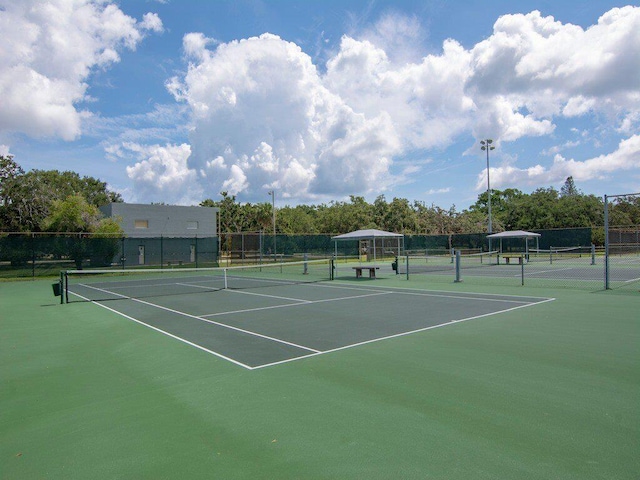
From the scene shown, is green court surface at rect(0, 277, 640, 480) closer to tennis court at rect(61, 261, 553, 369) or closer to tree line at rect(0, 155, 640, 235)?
tennis court at rect(61, 261, 553, 369)

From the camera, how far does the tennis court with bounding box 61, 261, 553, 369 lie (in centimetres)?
755

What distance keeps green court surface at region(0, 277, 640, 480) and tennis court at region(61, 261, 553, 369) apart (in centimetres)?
8

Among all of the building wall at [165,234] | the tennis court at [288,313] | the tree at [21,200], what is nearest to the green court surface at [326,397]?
the tennis court at [288,313]

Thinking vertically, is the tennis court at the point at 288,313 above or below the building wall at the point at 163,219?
below

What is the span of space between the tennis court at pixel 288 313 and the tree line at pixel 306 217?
17.7 metres

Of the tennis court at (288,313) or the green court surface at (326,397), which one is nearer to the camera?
the green court surface at (326,397)

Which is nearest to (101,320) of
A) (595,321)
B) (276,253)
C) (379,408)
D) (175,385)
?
(175,385)

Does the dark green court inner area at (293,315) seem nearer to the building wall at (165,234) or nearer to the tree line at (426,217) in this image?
the building wall at (165,234)

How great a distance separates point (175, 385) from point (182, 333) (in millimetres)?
3288

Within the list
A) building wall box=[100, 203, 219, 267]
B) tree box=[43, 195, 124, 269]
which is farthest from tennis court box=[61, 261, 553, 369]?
building wall box=[100, 203, 219, 267]

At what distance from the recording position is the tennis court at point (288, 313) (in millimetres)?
7547

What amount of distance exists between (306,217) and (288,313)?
53277mm

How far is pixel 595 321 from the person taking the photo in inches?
357

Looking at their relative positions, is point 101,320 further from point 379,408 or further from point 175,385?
point 379,408
